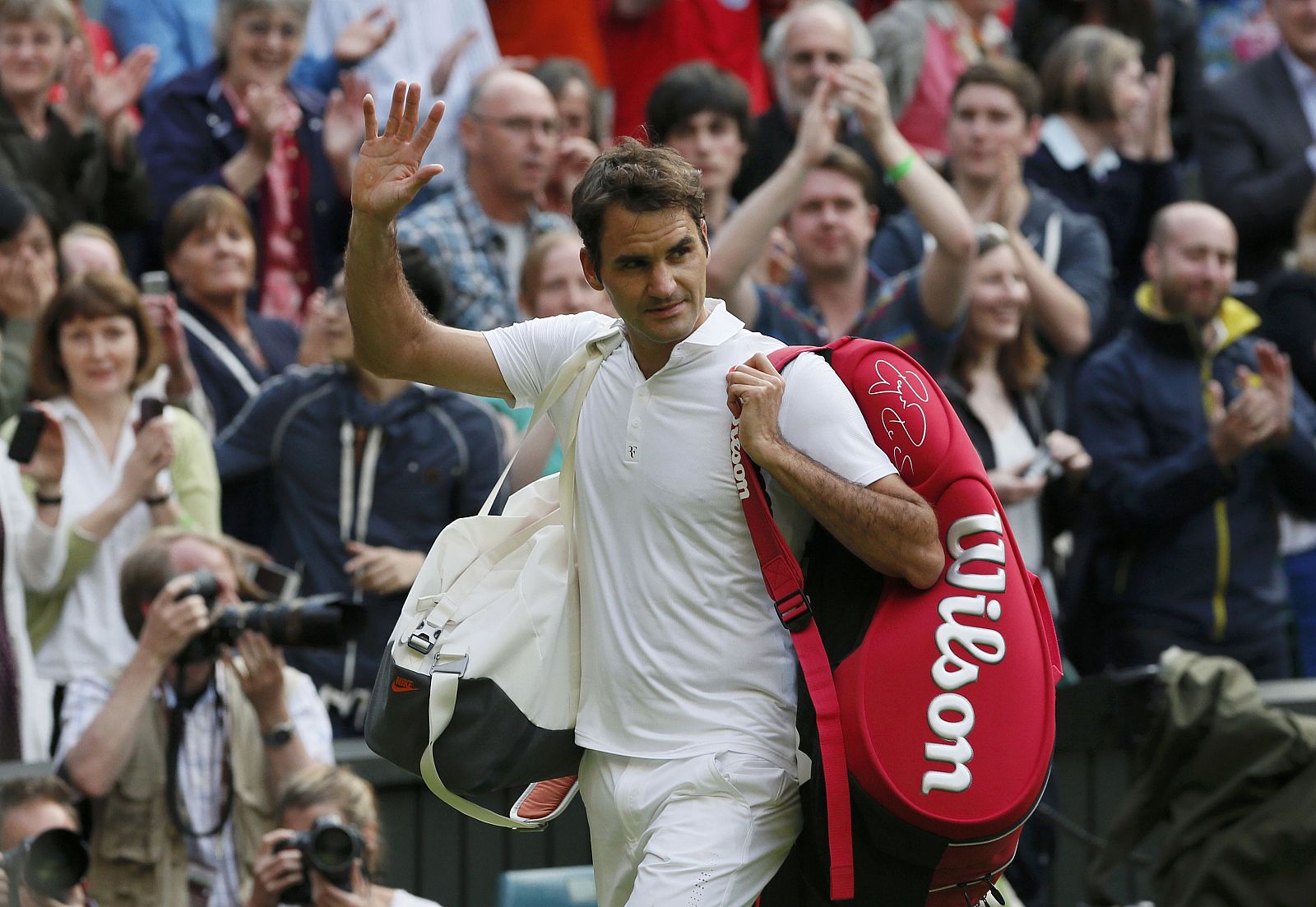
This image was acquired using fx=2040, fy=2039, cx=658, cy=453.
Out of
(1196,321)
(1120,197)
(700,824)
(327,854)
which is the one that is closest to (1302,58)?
(1120,197)

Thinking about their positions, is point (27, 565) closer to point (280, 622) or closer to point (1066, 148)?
point (280, 622)

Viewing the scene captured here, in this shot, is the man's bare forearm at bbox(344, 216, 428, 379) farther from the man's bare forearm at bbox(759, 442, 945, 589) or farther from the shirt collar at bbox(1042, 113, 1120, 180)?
the shirt collar at bbox(1042, 113, 1120, 180)

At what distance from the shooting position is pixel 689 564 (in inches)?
155

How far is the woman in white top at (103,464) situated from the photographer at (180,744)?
0.44m

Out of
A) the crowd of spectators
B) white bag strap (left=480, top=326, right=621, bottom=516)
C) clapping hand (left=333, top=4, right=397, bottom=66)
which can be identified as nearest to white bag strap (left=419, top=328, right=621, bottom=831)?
white bag strap (left=480, top=326, right=621, bottom=516)

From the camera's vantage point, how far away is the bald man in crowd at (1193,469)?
7.29 metres

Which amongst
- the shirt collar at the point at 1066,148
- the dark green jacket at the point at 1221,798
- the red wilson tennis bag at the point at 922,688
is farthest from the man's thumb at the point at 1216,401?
the red wilson tennis bag at the point at 922,688

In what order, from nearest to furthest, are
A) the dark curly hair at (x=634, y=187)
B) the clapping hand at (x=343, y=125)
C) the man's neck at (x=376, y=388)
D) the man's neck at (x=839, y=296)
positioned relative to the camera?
1. the dark curly hair at (x=634, y=187)
2. the man's neck at (x=376, y=388)
3. the man's neck at (x=839, y=296)
4. the clapping hand at (x=343, y=125)

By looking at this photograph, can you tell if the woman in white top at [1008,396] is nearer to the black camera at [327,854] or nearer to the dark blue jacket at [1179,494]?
the dark blue jacket at [1179,494]

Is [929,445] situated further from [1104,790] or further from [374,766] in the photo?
[1104,790]

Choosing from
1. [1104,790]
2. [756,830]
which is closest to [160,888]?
[756,830]

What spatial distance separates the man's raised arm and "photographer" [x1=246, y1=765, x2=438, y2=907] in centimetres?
155

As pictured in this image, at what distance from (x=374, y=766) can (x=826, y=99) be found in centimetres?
263

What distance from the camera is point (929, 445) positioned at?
388 centimetres
